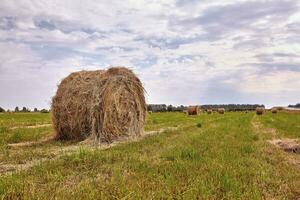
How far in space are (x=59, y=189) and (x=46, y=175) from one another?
4.05 ft

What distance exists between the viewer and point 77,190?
6148 millimetres

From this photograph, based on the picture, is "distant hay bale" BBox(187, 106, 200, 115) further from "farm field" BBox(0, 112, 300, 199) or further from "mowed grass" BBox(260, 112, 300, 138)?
"farm field" BBox(0, 112, 300, 199)

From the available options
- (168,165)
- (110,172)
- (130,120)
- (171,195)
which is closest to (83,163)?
(110,172)

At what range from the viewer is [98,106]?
15992 mm

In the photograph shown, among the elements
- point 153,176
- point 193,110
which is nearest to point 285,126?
point 153,176

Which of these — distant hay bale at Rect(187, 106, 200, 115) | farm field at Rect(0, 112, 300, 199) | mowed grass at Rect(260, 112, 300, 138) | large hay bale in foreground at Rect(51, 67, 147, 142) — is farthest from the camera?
distant hay bale at Rect(187, 106, 200, 115)

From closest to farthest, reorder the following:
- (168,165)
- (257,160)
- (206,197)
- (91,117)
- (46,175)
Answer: (206,197) < (46,175) < (168,165) < (257,160) < (91,117)

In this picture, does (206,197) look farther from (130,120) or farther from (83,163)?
(130,120)

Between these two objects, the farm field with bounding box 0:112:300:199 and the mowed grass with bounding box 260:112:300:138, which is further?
the mowed grass with bounding box 260:112:300:138

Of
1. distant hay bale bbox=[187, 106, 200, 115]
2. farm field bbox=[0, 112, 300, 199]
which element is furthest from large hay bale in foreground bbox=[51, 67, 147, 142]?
distant hay bale bbox=[187, 106, 200, 115]

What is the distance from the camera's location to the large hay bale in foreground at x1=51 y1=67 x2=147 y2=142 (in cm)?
1591

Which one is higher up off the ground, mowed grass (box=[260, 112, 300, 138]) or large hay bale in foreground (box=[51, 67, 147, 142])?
large hay bale in foreground (box=[51, 67, 147, 142])

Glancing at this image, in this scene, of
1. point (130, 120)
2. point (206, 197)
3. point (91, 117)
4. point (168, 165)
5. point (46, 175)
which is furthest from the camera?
point (130, 120)

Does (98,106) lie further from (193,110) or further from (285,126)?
(193,110)
